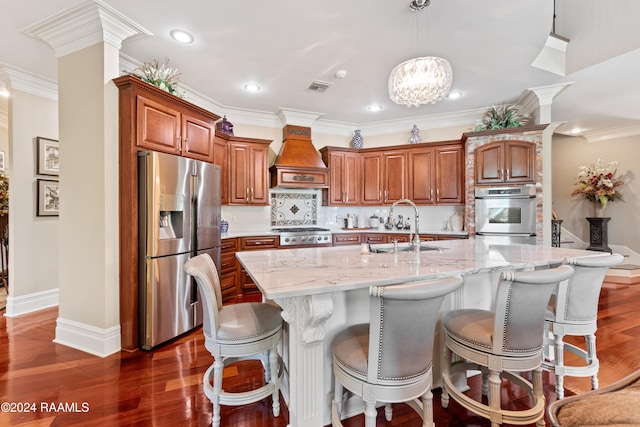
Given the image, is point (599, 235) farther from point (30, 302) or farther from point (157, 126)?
point (30, 302)

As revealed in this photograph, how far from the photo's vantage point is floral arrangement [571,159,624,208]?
5.14m

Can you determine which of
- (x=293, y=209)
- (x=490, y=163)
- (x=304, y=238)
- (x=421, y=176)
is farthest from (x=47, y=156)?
(x=490, y=163)

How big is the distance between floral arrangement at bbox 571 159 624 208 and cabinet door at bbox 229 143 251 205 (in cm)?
625

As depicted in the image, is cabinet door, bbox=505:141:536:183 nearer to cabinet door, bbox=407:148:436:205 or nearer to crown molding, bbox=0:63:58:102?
cabinet door, bbox=407:148:436:205

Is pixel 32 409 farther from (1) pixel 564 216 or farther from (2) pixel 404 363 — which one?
(1) pixel 564 216

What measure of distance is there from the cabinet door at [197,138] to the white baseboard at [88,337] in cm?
176

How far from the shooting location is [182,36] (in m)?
2.64

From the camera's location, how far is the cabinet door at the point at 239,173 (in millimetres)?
4238

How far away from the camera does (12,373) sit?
6.93ft

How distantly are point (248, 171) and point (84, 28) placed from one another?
2.35m

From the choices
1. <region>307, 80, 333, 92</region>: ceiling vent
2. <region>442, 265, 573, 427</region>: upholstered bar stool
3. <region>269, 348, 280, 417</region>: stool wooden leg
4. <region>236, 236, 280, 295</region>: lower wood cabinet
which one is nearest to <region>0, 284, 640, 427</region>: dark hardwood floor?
<region>269, 348, 280, 417</region>: stool wooden leg

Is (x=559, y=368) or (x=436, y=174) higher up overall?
(x=436, y=174)

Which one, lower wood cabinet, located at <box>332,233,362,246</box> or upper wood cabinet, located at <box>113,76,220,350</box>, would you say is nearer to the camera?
upper wood cabinet, located at <box>113,76,220,350</box>

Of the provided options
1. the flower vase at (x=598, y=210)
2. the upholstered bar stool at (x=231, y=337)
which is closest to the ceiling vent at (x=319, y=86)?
the upholstered bar stool at (x=231, y=337)
